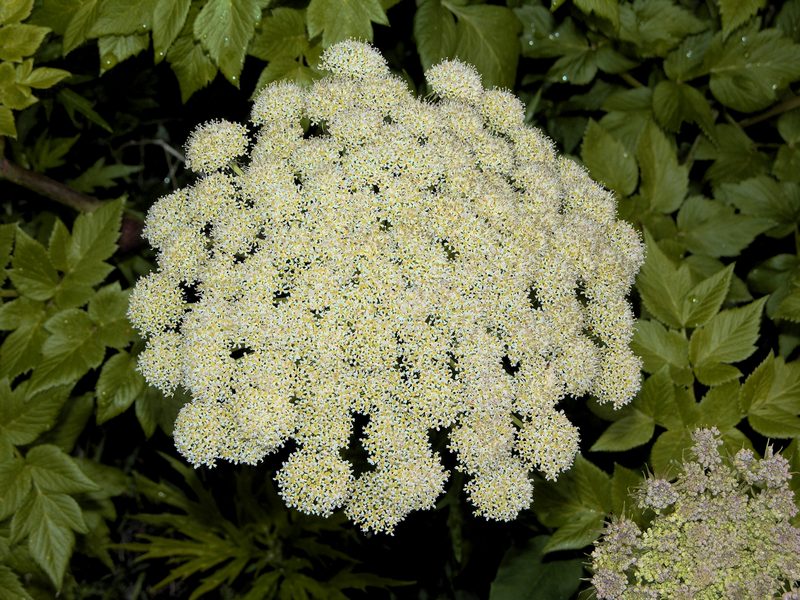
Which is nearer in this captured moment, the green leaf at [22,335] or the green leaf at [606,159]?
the green leaf at [22,335]

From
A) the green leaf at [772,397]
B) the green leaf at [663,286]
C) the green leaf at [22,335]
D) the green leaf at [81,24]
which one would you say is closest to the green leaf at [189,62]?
the green leaf at [81,24]

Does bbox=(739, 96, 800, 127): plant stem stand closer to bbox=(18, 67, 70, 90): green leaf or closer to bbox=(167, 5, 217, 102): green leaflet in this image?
bbox=(167, 5, 217, 102): green leaflet

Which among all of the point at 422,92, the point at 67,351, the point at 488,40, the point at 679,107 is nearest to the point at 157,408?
the point at 67,351

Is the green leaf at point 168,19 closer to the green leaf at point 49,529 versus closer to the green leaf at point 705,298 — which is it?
the green leaf at point 49,529

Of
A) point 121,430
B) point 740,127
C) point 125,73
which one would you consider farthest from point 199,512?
point 740,127

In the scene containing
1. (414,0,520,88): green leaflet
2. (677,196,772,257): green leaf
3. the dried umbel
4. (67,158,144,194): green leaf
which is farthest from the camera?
(67,158,144,194): green leaf

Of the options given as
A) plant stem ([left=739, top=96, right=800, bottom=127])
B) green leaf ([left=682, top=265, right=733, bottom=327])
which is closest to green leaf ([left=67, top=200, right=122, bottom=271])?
green leaf ([left=682, top=265, right=733, bottom=327])

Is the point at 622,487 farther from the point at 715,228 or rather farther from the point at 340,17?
the point at 340,17
